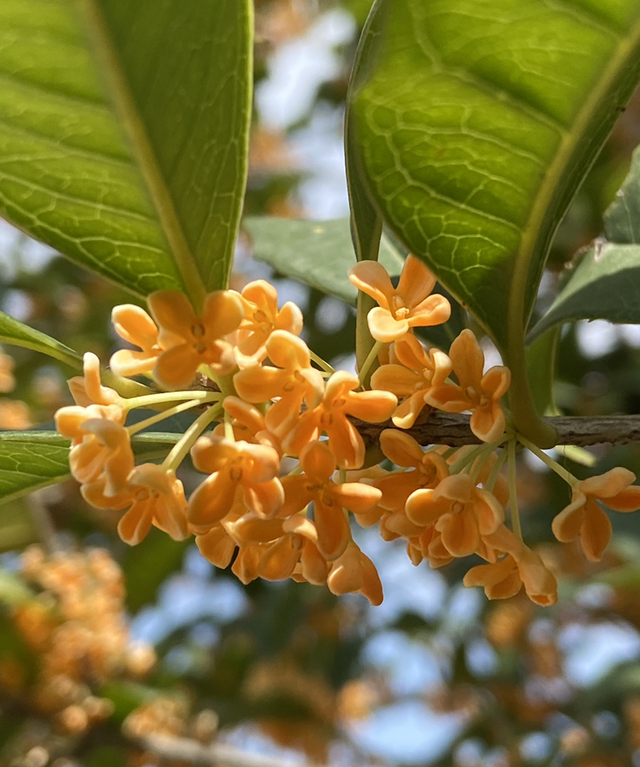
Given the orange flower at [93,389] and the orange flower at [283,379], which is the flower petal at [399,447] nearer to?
the orange flower at [283,379]

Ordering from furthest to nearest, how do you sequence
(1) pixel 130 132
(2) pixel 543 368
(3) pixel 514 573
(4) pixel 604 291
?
(2) pixel 543 368, (4) pixel 604 291, (3) pixel 514 573, (1) pixel 130 132

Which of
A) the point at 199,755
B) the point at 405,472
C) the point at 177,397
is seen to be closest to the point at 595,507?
the point at 405,472

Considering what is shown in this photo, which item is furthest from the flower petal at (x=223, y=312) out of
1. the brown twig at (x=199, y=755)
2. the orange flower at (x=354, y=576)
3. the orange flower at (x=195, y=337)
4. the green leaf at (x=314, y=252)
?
the brown twig at (x=199, y=755)

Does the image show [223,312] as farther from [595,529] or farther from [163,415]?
[595,529]

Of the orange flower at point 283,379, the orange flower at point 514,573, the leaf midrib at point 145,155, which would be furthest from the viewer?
the orange flower at point 514,573

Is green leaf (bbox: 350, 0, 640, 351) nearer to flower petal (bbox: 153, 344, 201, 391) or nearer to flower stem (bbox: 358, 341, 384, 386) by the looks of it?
flower stem (bbox: 358, 341, 384, 386)

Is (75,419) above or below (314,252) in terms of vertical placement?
above

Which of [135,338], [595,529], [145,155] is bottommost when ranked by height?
[595,529]

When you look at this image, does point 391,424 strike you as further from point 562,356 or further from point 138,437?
point 562,356
